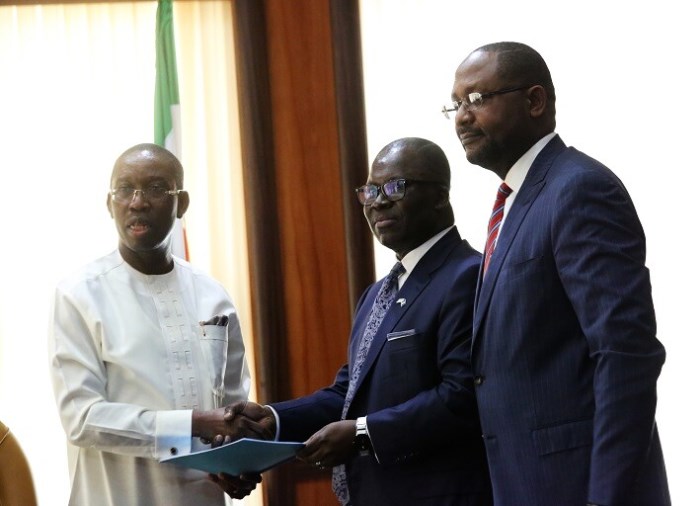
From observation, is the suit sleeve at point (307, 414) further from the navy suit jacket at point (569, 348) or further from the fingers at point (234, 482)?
the navy suit jacket at point (569, 348)

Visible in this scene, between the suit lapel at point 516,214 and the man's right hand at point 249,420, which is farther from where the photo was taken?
the man's right hand at point 249,420

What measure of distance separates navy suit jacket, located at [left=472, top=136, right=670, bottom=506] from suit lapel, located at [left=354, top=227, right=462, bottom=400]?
0.56 meters

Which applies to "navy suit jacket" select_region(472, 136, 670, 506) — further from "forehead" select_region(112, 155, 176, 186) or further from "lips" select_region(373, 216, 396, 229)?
"forehead" select_region(112, 155, 176, 186)

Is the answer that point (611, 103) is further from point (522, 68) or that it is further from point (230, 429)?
point (230, 429)

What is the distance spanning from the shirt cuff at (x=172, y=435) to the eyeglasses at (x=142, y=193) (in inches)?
29.7

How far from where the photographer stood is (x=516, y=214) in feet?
A: 8.79

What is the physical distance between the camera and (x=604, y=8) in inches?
220

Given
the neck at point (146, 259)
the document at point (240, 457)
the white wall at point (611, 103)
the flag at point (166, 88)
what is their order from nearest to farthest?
1. the document at point (240, 457)
2. the neck at point (146, 259)
3. the flag at point (166, 88)
4. the white wall at point (611, 103)

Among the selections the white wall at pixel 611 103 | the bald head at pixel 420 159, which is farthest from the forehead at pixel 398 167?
the white wall at pixel 611 103

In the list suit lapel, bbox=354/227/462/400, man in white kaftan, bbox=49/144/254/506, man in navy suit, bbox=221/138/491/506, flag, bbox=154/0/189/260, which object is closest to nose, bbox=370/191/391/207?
man in navy suit, bbox=221/138/491/506

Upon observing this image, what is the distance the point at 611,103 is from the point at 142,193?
10.1ft

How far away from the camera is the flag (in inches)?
207

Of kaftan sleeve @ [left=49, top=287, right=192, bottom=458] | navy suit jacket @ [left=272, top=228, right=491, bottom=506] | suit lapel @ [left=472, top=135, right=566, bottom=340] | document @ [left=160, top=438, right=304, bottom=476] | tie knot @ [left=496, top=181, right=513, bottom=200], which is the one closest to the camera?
suit lapel @ [left=472, top=135, right=566, bottom=340]

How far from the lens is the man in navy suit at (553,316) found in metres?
2.29
